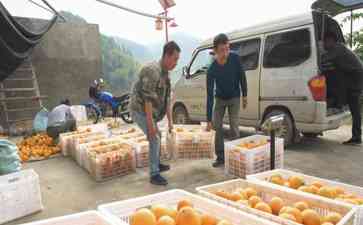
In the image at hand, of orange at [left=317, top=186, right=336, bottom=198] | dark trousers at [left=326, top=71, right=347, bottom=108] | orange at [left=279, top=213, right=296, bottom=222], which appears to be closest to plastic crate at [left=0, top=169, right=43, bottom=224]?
orange at [left=279, top=213, right=296, bottom=222]

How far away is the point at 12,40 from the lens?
5461 millimetres

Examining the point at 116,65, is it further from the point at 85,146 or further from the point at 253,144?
the point at 253,144

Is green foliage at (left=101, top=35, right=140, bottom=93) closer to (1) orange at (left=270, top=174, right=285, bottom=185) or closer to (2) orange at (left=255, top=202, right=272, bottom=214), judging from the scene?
(1) orange at (left=270, top=174, right=285, bottom=185)

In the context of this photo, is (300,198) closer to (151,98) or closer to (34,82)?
(151,98)

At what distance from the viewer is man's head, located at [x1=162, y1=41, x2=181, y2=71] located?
329cm

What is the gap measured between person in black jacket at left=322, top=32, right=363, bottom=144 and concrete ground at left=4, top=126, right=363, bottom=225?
47 cm

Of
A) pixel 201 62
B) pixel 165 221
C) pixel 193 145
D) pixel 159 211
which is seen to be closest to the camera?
pixel 165 221

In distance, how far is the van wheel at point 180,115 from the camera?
6801 millimetres

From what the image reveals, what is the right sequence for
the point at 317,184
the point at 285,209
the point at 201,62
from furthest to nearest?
the point at 201,62, the point at 317,184, the point at 285,209

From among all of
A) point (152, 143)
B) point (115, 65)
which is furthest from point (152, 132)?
point (115, 65)

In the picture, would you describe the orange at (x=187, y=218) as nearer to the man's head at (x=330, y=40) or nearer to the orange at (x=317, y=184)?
the orange at (x=317, y=184)

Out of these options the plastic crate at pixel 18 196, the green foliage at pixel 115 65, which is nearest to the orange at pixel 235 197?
the plastic crate at pixel 18 196

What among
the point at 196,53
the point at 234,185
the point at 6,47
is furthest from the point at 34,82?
the point at 234,185

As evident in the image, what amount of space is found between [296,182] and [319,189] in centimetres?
19
